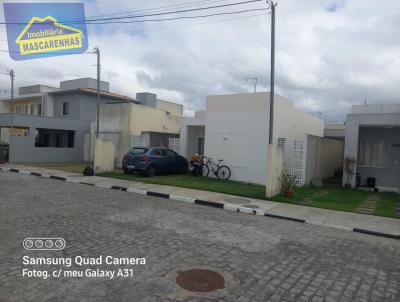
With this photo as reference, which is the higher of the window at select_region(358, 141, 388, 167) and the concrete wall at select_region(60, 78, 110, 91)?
the concrete wall at select_region(60, 78, 110, 91)

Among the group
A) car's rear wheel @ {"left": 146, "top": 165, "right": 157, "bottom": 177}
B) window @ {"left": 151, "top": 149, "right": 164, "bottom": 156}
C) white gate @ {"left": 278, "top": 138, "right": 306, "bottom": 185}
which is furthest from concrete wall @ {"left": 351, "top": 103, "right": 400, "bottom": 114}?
car's rear wheel @ {"left": 146, "top": 165, "right": 157, "bottom": 177}

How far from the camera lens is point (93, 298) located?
3.55 metres

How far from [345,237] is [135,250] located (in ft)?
14.9

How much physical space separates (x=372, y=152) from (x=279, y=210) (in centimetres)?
Result: 856

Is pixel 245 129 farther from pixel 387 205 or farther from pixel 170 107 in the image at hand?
pixel 170 107

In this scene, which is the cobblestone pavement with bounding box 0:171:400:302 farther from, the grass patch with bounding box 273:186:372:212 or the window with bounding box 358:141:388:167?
the window with bounding box 358:141:388:167

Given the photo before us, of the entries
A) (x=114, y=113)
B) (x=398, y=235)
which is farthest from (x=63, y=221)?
(x=114, y=113)

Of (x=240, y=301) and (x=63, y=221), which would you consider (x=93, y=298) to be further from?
(x=63, y=221)

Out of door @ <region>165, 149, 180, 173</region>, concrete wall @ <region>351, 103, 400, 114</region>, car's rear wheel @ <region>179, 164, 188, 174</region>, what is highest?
concrete wall @ <region>351, 103, 400, 114</region>

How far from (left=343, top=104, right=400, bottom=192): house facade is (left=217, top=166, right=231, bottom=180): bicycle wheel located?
17.7 ft

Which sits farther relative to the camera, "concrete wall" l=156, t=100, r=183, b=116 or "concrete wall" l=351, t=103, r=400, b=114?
"concrete wall" l=156, t=100, r=183, b=116

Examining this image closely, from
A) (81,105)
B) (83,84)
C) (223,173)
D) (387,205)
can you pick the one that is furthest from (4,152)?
(387,205)

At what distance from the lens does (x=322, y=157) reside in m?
17.1

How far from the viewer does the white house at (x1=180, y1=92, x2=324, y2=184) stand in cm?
1395
